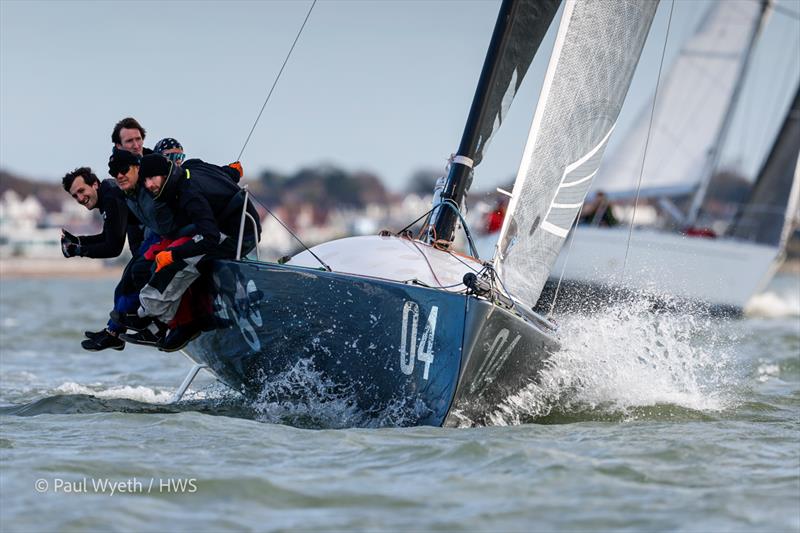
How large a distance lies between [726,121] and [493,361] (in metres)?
13.7

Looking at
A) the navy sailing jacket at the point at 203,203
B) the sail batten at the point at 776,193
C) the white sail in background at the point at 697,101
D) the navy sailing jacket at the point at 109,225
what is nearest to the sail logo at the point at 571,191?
the navy sailing jacket at the point at 203,203

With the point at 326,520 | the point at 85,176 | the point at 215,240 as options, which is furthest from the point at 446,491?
the point at 85,176

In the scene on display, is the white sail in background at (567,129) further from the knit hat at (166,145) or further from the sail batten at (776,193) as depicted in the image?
the sail batten at (776,193)

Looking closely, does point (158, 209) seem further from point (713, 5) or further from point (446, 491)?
point (713, 5)

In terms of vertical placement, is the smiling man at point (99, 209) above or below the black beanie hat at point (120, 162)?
below

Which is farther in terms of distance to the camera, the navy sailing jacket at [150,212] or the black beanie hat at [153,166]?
the navy sailing jacket at [150,212]

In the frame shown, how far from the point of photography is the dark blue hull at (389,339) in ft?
15.7

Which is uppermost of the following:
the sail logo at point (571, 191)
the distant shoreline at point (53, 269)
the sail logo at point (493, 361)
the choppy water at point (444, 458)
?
the sail logo at point (571, 191)

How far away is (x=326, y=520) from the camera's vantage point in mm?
3533

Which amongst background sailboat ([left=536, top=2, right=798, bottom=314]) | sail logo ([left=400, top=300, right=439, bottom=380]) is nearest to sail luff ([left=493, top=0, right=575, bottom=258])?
sail logo ([left=400, top=300, right=439, bottom=380])

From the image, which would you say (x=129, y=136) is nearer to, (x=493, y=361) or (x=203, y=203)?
(x=203, y=203)

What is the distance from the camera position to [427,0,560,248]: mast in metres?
5.97

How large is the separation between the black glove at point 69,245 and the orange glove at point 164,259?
33.2 inches

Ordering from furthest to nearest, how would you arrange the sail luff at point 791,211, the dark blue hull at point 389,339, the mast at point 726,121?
the mast at point 726,121, the sail luff at point 791,211, the dark blue hull at point 389,339
